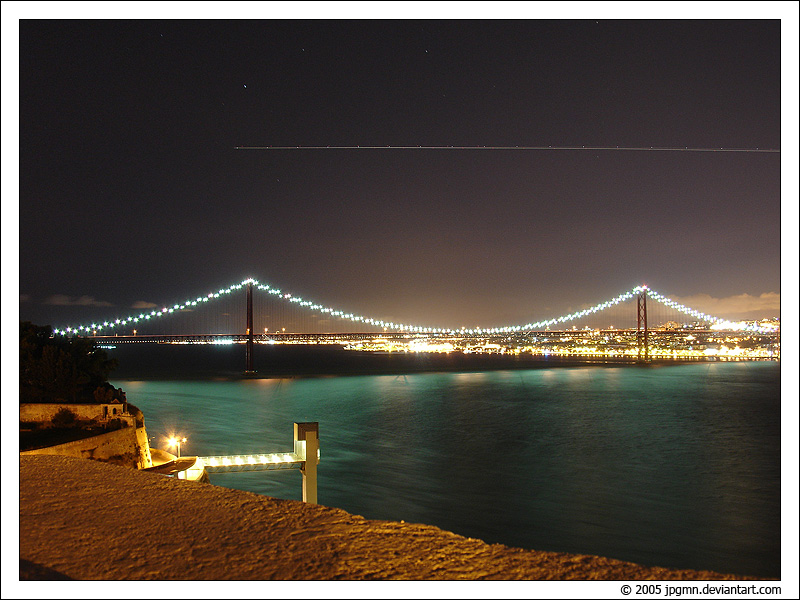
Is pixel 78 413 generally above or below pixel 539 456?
above

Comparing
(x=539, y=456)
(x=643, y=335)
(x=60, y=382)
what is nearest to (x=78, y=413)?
(x=60, y=382)

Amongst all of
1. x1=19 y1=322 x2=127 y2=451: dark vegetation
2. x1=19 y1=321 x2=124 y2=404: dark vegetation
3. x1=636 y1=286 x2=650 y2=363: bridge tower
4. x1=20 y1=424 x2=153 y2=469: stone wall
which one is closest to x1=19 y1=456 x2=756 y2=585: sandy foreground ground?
x1=20 y1=424 x2=153 y2=469: stone wall

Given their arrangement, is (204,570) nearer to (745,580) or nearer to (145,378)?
(745,580)

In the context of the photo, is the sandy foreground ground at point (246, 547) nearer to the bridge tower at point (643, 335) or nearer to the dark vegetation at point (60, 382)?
the dark vegetation at point (60, 382)

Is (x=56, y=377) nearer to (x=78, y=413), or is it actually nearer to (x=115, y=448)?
(x=78, y=413)

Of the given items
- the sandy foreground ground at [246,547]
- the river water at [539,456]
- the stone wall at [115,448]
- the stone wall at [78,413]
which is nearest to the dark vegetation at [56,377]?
the stone wall at [78,413]

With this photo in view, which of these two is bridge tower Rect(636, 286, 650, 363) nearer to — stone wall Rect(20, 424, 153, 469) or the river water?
the river water
